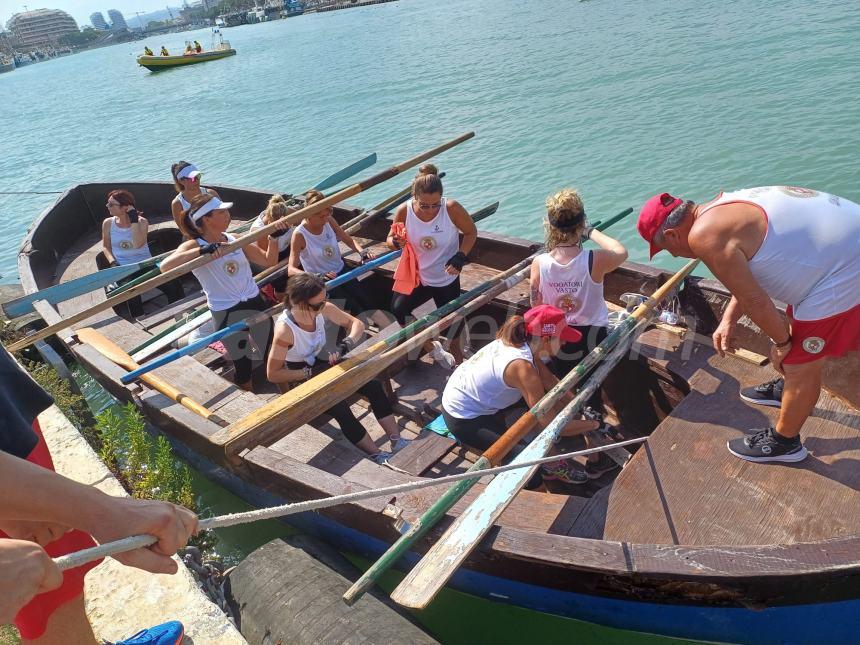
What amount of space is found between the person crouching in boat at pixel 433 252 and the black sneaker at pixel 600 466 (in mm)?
1614

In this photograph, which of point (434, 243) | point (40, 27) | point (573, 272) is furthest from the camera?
point (40, 27)

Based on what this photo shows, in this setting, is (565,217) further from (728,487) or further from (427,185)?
(728,487)

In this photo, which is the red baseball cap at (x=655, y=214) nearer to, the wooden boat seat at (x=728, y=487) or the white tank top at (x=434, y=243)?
the wooden boat seat at (x=728, y=487)

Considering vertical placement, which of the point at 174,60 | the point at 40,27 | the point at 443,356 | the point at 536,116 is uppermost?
the point at 40,27

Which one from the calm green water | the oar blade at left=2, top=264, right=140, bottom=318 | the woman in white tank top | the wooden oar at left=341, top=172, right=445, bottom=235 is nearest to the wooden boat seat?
the woman in white tank top

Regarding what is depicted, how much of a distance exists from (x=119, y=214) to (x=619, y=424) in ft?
19.6

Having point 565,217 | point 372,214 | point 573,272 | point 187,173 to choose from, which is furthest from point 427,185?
point 187,173

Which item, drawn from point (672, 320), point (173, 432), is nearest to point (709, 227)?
point (672, 320)

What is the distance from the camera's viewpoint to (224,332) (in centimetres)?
506

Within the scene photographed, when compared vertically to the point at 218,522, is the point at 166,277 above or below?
below

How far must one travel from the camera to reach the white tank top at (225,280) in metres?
5.25

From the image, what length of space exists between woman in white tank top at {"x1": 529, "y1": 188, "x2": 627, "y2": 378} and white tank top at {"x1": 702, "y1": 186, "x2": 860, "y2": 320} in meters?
1.04

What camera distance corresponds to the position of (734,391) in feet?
12.8

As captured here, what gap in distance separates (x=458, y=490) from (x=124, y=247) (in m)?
6.05
